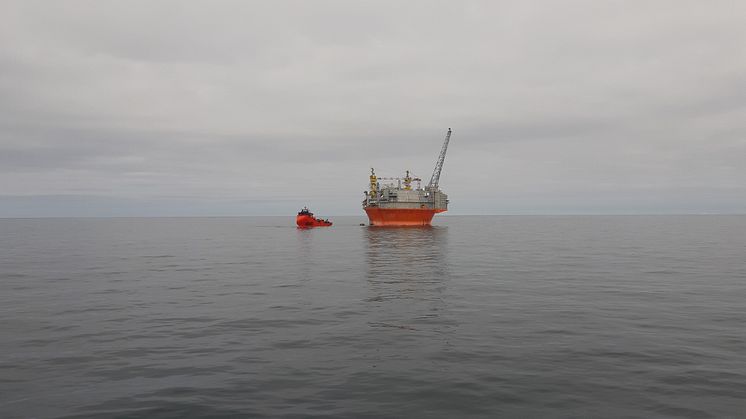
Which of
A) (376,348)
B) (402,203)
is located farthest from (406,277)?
(402,203)

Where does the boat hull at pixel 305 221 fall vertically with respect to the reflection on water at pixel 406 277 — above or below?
above

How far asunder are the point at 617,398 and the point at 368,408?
21.2 ft

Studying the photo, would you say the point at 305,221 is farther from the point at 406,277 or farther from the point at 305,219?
the point at 406,277

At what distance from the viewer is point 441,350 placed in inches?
611

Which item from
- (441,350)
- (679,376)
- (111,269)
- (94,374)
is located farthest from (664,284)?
(111,269)

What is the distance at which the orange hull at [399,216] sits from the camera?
13600 centimetres

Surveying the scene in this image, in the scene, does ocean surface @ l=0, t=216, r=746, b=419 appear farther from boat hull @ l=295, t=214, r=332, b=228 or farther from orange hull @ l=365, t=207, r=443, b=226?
boat hull @ l=295, t=214, r=332, b=228

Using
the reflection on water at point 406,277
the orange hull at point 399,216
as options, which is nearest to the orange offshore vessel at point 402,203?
the orange hull at point 399,216

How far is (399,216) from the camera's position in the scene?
138 m

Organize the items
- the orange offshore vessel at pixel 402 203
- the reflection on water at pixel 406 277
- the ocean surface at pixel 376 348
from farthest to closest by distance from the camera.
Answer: the orange offshore vessel at pixel 402 203, the reflection on water at pixel 406 277, the ocean surface at pixel 376 348

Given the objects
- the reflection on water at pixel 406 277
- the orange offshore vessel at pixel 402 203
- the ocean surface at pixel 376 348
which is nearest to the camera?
the ocean surface at pixel 376 348

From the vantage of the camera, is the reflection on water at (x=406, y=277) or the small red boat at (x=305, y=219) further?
the small red boat at (x=305, y=219)

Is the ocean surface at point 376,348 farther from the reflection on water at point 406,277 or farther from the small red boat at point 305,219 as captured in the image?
the small red boat at point 305,219

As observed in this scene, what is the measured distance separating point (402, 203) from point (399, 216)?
16.6 feet
